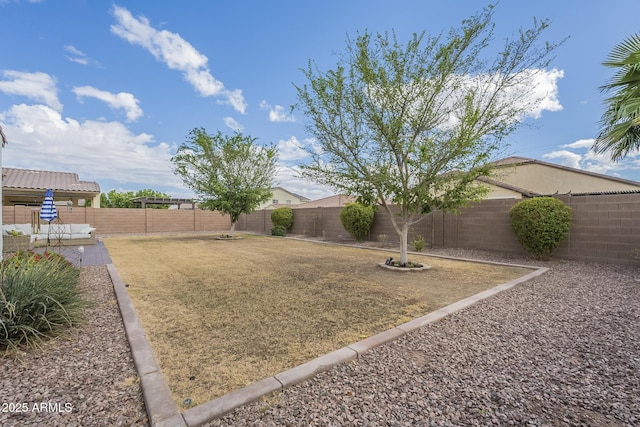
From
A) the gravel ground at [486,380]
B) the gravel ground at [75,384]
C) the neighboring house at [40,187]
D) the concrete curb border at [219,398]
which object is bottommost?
the gravel ground at [486,380]

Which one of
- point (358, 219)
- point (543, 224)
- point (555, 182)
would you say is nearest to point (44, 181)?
point (358, 219)

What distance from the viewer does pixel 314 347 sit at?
285cm

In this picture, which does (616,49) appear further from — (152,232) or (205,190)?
(152,232)

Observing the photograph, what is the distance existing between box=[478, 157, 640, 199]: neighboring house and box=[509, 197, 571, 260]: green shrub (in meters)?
6.35

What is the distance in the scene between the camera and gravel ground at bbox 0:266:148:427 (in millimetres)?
1849

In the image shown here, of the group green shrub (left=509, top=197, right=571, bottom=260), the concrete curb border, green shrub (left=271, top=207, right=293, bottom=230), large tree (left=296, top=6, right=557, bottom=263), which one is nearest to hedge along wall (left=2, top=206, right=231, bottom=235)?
green shrub (left=271, top=207, right=293, bottom=230)

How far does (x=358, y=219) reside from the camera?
42.8 feet

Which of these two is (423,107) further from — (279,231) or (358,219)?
(279,231)

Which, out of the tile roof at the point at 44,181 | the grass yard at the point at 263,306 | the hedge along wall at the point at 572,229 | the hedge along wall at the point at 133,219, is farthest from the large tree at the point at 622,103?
the tile roof at the point at 44,181

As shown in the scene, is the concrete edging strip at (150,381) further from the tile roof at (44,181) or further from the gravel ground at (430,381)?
the tile roof at (44,181)

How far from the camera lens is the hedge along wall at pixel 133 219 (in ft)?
50.3

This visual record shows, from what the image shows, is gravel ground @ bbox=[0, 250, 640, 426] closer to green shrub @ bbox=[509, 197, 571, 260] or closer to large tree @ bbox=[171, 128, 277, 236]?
green shrub @ bbox=[509, 197, 571, 260]

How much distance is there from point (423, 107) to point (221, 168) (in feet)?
36.4

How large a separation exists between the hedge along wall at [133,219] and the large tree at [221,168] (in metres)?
6.76
